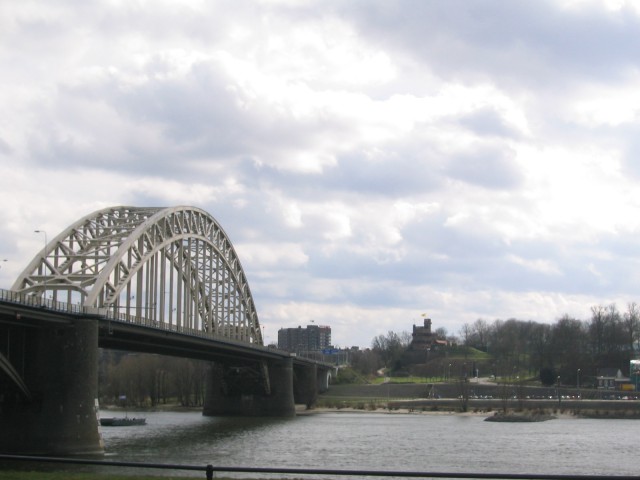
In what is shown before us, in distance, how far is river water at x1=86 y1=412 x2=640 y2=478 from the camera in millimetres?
46188

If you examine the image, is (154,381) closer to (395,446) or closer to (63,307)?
(395,446)

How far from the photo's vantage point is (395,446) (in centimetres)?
6000

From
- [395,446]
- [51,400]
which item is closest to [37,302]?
[51,400]

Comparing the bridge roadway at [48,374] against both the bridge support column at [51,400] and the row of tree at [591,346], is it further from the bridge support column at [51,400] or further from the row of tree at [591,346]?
the row of tree at [591,346]

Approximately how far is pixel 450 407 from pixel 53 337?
82779 millimetres

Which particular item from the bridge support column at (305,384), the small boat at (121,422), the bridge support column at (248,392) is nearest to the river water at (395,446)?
the small boat at (121,422)

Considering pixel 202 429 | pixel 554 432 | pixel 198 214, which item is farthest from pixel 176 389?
pixel 554 432

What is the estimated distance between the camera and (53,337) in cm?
5350

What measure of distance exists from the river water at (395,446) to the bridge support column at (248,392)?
16817 millimetres

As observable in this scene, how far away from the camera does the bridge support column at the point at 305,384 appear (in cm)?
14050

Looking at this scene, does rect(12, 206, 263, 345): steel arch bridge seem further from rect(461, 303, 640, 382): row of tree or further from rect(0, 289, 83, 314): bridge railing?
rect(461, 303, 640, 382): row of tree

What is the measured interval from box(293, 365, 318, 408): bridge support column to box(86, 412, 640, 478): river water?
46094 millimetres

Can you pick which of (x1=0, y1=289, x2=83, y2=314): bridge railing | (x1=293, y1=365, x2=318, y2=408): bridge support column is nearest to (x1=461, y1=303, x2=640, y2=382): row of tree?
(x1=293, y1=365, x2=318, y2=408): bridge support column

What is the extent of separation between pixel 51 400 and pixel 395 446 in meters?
21.8
